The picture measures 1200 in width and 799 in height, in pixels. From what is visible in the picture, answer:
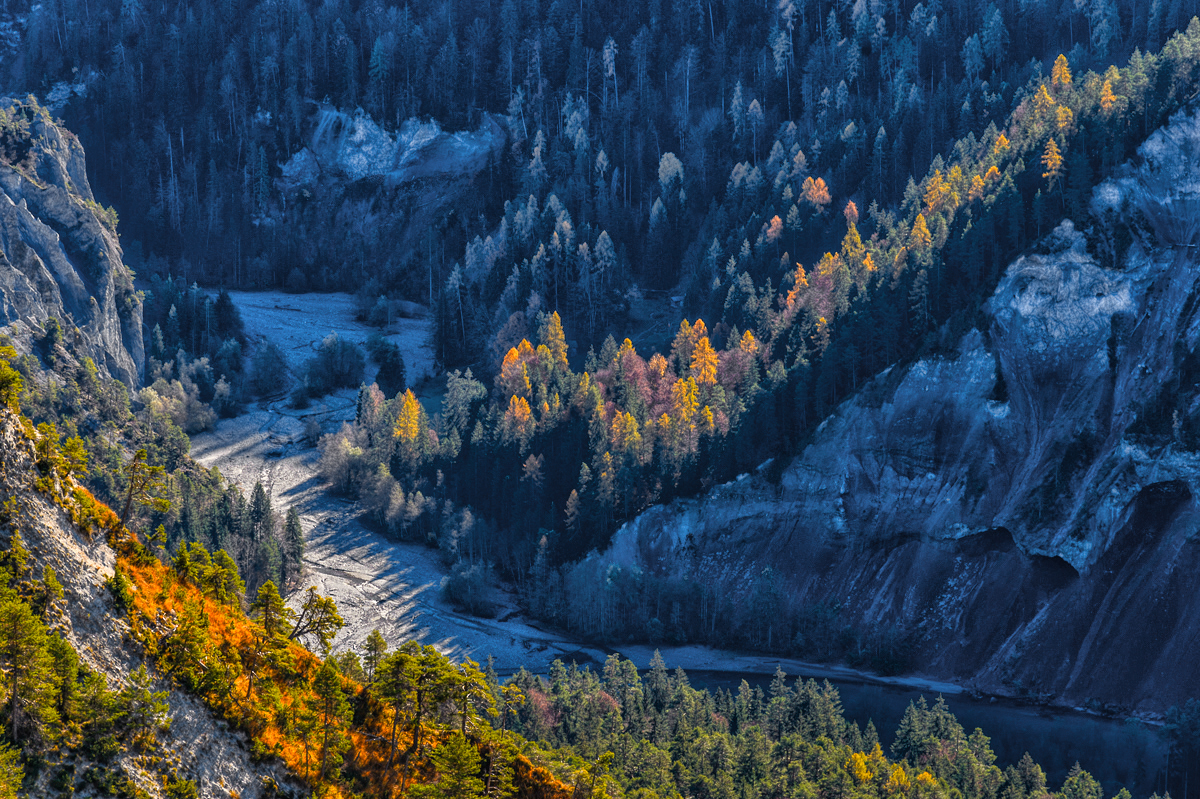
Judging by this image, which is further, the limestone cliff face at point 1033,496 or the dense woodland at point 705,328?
the dense woodland at point 705,328

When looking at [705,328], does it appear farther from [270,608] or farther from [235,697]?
[235,697]

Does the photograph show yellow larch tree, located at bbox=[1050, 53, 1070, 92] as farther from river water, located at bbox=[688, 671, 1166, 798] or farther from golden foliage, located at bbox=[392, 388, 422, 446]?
golden foliage, located at bbox=[392, 388, 422, 446]

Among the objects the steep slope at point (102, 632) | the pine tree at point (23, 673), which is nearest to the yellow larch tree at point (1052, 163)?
the steep slope at point (102, 632)

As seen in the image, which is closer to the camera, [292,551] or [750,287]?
[292,551]

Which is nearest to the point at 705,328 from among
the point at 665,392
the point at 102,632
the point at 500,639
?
the point at 665,392

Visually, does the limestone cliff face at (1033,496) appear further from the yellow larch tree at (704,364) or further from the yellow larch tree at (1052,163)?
the yellow larch tree at (704,364)

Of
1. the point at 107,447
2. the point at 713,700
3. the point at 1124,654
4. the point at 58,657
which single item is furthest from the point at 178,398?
the point at 58,657

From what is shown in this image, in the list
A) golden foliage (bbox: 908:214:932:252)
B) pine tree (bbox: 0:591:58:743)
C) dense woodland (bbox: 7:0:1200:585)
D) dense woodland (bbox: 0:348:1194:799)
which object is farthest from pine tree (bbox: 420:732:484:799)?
golden foliage (bbox: 908:214:932:252)
